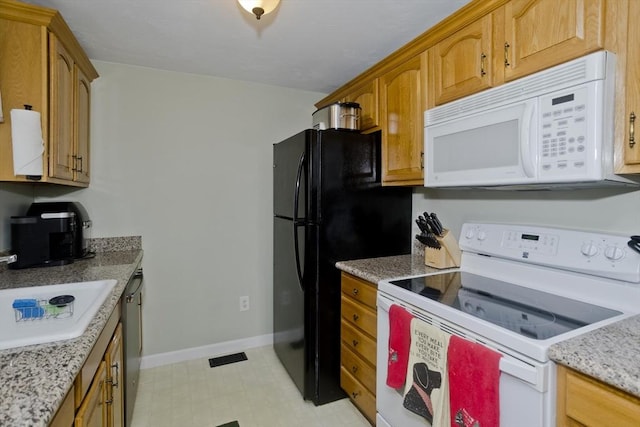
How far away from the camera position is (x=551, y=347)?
0.90 meters

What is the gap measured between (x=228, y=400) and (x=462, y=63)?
2.32 m

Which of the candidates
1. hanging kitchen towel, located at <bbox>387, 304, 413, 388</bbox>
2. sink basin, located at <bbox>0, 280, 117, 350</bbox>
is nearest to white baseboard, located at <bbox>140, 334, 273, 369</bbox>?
sink basin, located at <bbox>0, 280, 117, 350</bbox>

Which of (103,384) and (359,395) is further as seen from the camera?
(359,395)

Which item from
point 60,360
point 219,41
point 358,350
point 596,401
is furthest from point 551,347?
point 219,41

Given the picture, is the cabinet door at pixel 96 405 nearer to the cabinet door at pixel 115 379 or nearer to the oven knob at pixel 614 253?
the cabinet door at pixel 115 379

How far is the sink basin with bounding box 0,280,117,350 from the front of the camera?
40.1 inches

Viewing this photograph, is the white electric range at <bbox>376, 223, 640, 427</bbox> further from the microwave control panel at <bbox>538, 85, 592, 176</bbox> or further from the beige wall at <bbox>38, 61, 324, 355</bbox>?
the beige wall at <bbox>38, 61, 324, 355</bbox>

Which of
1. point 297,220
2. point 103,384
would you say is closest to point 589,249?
point 297,220

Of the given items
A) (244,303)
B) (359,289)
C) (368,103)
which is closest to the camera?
(359,289)

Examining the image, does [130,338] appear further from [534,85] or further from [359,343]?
[534,85]

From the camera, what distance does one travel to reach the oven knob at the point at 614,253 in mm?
1194

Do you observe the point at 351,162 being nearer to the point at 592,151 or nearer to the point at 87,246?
the point at 592,151

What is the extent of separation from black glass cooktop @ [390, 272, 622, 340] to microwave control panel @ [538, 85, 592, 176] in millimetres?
506

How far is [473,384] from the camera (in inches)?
41.4
